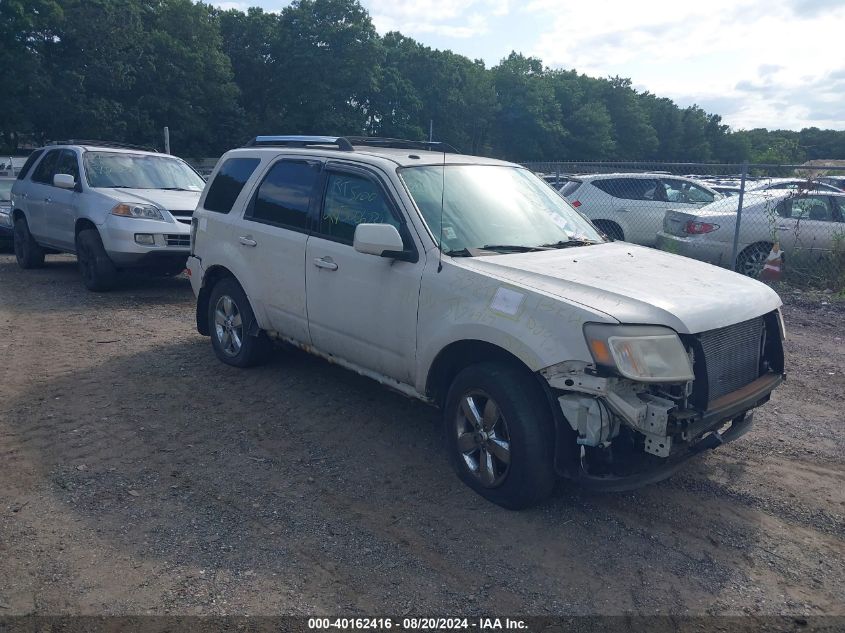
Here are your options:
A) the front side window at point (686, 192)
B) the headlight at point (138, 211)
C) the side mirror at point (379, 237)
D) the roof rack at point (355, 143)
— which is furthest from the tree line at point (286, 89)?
the side mirror at point (379, 237)

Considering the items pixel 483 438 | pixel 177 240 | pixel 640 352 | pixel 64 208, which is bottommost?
pixel 483 438

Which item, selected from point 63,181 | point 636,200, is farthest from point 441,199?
point 636,200

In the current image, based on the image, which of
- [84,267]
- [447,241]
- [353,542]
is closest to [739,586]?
[353,542]

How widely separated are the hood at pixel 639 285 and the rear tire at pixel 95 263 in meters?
6.82

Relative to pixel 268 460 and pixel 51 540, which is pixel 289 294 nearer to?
pixel 268 460

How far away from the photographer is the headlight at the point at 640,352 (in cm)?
347

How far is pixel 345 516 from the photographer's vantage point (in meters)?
3.96

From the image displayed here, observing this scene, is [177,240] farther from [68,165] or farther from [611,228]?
[611,228]

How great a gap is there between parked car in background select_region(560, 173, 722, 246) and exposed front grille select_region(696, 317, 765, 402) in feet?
29.0

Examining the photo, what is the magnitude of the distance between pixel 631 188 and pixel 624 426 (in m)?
10.2

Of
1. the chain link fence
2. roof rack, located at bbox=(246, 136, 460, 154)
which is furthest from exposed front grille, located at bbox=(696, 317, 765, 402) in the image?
the chain link fence

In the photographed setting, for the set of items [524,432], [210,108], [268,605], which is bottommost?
[268,605]

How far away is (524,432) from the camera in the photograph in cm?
375

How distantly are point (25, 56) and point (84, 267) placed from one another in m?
34.3
